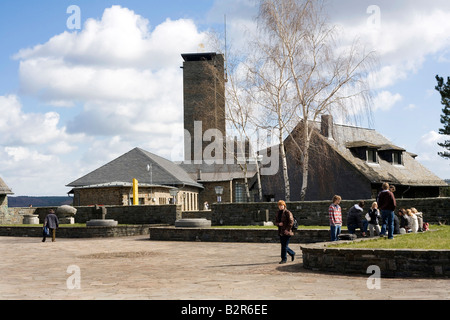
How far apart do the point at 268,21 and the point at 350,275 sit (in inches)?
841

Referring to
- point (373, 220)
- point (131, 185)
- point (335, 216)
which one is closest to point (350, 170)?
point (131, 185)

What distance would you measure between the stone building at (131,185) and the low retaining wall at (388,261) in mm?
32139

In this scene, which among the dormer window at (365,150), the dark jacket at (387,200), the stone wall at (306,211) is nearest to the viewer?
the dark jacket at (387,200)

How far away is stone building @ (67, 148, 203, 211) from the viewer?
44.7m

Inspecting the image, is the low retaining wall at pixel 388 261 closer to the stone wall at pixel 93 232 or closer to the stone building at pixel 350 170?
the stone wall at pixel 93 232

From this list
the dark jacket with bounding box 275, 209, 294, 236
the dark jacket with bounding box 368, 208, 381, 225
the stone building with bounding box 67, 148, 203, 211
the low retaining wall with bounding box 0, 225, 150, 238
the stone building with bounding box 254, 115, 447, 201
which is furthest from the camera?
the stone building with bounding box 67, 148, 203, 211

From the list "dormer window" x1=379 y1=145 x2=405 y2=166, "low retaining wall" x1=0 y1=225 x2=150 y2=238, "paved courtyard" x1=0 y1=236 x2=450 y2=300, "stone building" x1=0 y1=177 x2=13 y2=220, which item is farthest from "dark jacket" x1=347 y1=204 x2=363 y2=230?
"stone building" x1=0 y1=177 x2=13 y2=220

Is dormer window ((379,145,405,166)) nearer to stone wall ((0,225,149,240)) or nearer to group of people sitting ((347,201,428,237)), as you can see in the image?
stone wall ((0,225,149,240))

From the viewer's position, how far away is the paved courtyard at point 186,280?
939 centimetres

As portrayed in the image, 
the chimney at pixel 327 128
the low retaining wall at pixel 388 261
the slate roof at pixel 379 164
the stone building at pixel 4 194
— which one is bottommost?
the low retaining wall at pixel 388 261

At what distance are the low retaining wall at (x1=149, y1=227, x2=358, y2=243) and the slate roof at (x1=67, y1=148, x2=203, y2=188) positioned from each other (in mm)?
25571

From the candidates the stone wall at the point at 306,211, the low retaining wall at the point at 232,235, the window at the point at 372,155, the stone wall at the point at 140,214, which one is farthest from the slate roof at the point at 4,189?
the window at the point at 372,155
